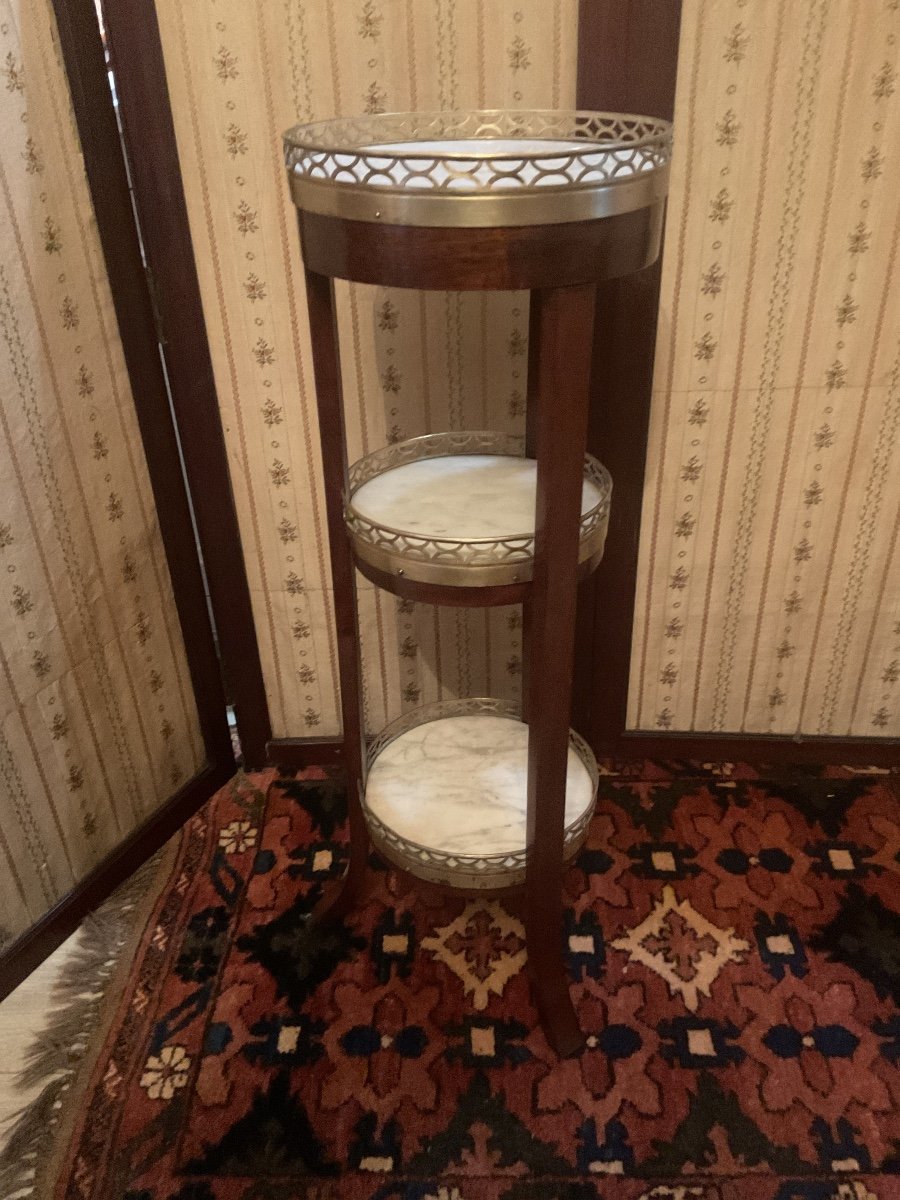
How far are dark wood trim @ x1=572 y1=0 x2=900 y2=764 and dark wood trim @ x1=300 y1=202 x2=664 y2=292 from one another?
440mm

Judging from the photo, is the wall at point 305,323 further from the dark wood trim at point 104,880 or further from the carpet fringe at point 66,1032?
the carpet fringe at point 66,1032

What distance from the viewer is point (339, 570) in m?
1.23

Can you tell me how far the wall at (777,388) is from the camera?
4.09 ft

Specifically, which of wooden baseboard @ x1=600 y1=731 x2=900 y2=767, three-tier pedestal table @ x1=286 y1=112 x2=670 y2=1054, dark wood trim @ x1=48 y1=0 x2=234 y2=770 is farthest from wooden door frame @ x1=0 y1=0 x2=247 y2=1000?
wooden baseboard @ x1=600 y1=731 x2=900 y2=767

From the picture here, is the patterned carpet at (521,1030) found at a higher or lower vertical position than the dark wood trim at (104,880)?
lower

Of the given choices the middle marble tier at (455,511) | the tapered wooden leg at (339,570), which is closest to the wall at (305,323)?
the middle marble tier at (455,511)

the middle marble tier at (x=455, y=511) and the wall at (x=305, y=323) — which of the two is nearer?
the middle marble tier at (x=455, y=511)

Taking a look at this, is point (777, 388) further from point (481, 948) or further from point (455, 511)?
point (481, 948)

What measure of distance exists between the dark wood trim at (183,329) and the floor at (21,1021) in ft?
1.71

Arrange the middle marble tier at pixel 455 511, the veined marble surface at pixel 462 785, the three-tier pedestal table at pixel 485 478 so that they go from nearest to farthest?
1. the three-tier pedestal table at pixel 485 478
2. the middle marble tier at pixel 455 511
3. the veined marble surface at pixel 462 785

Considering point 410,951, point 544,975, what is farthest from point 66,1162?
point 544,975

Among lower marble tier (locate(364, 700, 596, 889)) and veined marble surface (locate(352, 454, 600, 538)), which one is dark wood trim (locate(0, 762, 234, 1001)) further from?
veined marble surface (locate(352, 454, 600, 538))

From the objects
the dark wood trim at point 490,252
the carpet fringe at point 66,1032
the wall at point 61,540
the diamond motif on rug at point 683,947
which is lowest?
the carpet fringe at point 66,1032

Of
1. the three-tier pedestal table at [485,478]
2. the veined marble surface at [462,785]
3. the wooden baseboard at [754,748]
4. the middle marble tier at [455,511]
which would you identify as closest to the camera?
the three-tier pedestal table at [485,478]
